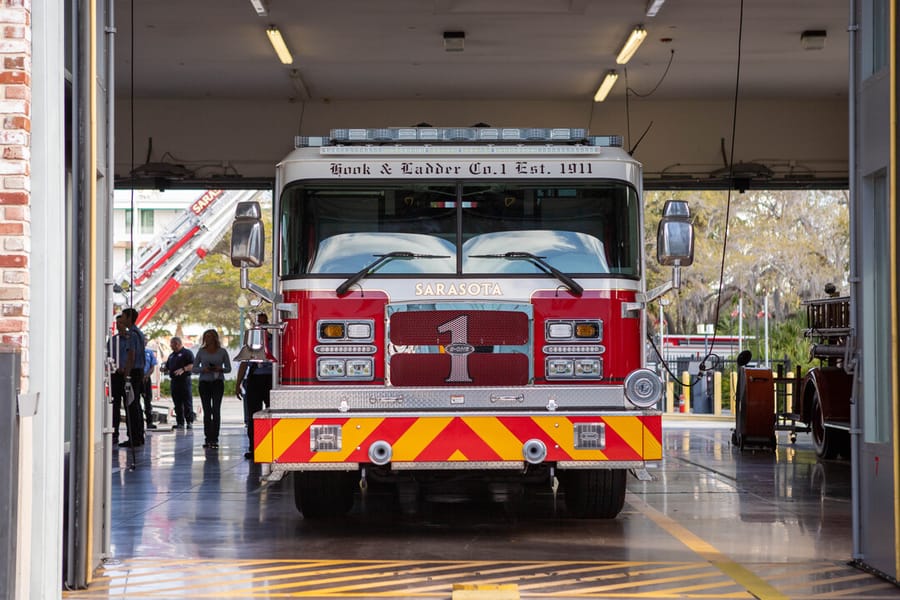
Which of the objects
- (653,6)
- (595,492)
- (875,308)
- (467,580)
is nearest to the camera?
(467,580)

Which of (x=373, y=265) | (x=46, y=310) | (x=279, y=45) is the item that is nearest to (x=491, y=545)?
(x=373, y=265)

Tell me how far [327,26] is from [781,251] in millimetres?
23093

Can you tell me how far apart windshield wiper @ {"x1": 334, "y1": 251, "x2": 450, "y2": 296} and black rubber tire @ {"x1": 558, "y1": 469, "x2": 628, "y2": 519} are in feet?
7.14

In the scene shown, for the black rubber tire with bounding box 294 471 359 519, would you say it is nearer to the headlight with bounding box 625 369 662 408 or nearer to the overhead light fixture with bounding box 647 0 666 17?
the headlight with bounding box 625 369 662 408

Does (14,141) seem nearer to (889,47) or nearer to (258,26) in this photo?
(889,47)

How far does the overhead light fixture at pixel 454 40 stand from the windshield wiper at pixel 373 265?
26.3ft

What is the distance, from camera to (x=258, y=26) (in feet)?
53.1

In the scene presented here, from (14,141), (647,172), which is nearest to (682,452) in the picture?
(647,172)

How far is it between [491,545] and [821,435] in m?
8.54

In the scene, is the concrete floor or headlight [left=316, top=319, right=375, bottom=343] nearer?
the concrete floor

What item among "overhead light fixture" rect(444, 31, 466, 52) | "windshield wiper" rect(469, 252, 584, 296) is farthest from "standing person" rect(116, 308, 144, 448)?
"windshield wiper" rect(469, 252, 584, 296)

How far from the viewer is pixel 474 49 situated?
17.3 metres

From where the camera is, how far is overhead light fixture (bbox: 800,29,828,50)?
1648 centimetres

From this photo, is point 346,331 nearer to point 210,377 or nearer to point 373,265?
point 373,265
